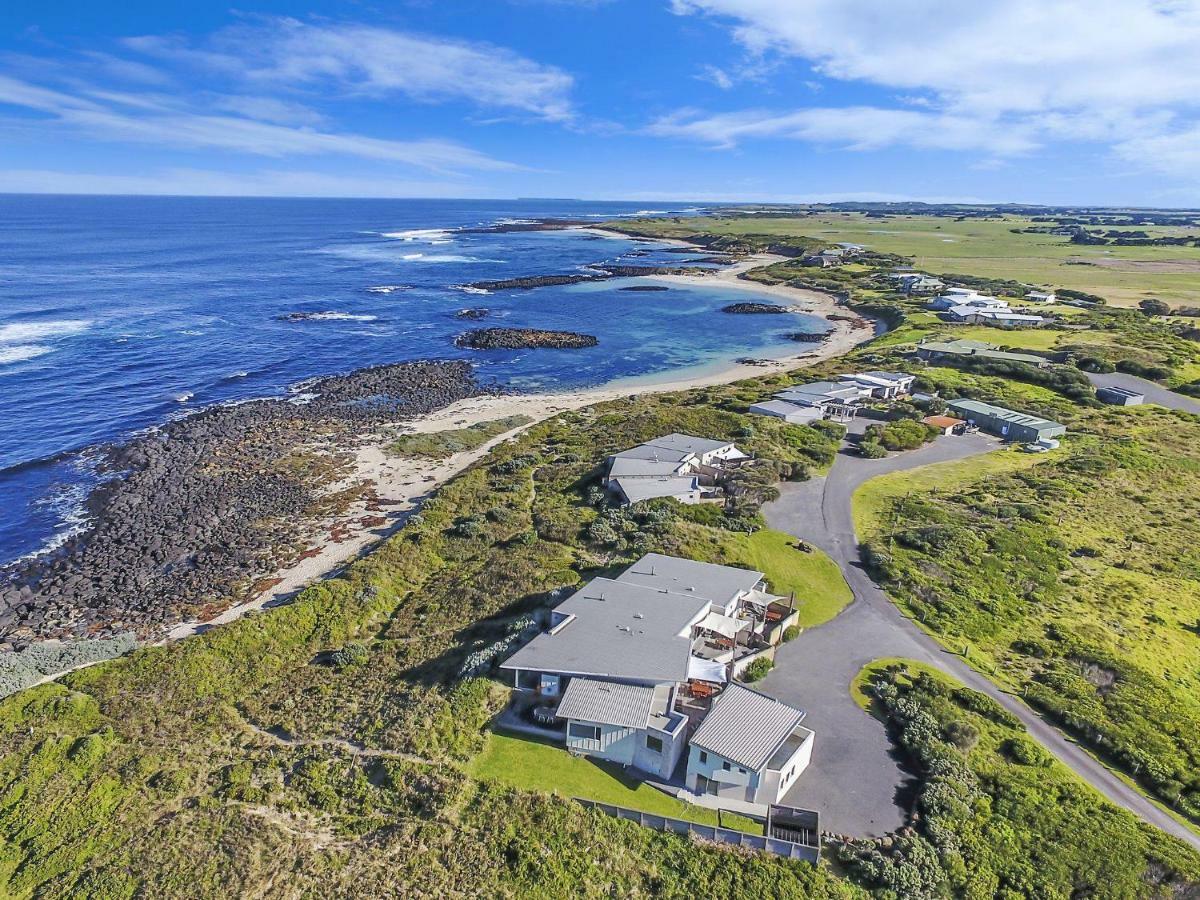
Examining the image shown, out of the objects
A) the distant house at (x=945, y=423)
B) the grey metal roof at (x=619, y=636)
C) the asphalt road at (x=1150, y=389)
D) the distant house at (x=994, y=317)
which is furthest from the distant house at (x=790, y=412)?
the distant house at (x=994, y=317)

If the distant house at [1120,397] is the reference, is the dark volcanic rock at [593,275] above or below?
above

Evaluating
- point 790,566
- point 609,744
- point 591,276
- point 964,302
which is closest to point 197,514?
point 609,744

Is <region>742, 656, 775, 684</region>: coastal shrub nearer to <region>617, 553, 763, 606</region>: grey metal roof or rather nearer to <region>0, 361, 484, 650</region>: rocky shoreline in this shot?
<region>617, 553, 763, 606</region>: grey metal roof

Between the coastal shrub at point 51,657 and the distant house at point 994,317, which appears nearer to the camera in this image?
the coastal shrub at point 51,657

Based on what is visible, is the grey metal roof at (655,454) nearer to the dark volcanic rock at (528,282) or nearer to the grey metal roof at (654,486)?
the grey metal roof at (654,486)

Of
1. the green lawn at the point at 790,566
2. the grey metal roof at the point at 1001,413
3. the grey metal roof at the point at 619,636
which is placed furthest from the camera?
the grey metal roof at the point at 1001,413

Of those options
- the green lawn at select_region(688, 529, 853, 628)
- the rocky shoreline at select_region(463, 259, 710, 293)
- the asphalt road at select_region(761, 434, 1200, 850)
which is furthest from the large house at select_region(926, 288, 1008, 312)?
the green lawn at select_region(688, 529, 853, 628)

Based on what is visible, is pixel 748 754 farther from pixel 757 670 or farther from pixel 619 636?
pixel 619 636
